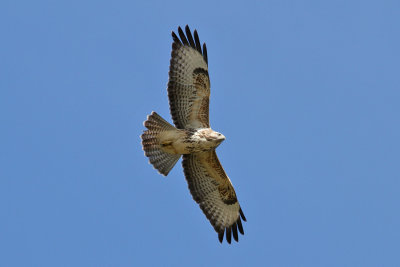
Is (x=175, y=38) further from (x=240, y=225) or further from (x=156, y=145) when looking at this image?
(x=240, y=225)

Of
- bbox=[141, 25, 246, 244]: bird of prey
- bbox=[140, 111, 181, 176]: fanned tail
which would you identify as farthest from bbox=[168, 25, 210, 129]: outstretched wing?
bbox=[140, 111, 181, 176]: fanned tail

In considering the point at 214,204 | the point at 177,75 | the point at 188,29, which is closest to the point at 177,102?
the point at 177,75

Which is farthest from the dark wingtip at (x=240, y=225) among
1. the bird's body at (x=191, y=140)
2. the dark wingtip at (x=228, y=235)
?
the bird's body at (x=191, y=140)

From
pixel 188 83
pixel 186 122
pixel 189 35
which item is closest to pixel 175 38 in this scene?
pixel 189 35

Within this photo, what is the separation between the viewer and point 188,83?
12.7 m

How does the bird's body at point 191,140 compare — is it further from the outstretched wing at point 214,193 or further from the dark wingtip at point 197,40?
the dark wingtip at point 197,40

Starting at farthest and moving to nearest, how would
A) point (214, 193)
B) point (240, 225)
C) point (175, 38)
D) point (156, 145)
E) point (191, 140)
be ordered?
point (240, 225)
point (214, 193)
point (175, 38)
point (156, 145)
point (191, 140)

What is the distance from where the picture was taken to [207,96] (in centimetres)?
1273

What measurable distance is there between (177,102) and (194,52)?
3.21 feet

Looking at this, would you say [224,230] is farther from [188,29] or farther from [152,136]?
[188,29]

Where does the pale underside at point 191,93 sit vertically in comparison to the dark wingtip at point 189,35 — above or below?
below

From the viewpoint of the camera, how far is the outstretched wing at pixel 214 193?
1327 centimetres

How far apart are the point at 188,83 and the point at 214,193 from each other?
2323 millimetres

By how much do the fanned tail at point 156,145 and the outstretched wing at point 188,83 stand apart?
37 centimetres
